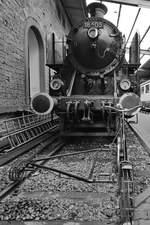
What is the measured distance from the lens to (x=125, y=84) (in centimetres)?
499

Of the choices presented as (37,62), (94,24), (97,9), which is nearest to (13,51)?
(94,24)

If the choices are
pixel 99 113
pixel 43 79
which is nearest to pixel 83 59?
pixel 99 113

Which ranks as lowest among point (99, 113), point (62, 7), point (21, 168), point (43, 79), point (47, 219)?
point (47, 219)

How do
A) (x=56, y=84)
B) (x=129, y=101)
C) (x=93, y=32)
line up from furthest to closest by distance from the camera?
(x=56, y=84) < (x=93, y=32) < (x=129, y=101)

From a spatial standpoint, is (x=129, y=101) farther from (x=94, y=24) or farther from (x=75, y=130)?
(x=94, y=24)

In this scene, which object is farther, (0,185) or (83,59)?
(83,59)

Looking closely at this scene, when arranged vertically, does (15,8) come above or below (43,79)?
above

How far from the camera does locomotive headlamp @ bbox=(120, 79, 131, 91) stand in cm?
496

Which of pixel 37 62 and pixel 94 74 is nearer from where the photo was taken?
pixel 94 74

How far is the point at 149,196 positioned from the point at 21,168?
143 centimetres

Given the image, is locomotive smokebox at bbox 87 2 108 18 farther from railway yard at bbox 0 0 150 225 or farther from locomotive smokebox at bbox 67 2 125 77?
locomotive smokebox at bbox 67 2 125 77

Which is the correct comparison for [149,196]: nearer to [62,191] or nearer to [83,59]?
[62,191]

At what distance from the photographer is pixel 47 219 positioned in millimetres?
1884

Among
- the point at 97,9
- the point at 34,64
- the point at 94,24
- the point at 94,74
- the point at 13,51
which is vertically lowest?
the point at 94,74
